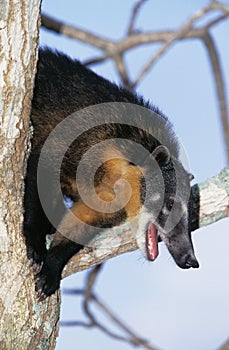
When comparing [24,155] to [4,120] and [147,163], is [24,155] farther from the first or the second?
[147,163]

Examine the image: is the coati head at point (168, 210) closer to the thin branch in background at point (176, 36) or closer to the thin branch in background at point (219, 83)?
the thin branch in background at point (219, 83)

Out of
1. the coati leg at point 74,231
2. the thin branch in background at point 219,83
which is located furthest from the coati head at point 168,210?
the thin branch in background at point 219,83

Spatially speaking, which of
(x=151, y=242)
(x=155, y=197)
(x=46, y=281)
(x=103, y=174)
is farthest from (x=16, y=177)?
(x=151, y=242)

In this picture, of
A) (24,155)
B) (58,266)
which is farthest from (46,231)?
(24,155)

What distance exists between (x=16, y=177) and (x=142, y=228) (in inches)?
48.0

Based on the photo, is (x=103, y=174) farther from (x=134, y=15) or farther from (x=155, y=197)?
(x=134, y=15)

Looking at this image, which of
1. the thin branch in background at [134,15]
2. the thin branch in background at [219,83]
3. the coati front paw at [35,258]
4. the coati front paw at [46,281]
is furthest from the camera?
the thin branch in background at [134,15]

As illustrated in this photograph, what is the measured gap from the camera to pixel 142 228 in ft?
15.0

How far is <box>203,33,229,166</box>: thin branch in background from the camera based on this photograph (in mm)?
4801

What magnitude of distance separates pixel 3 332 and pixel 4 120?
113cm

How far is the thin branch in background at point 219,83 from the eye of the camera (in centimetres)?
480

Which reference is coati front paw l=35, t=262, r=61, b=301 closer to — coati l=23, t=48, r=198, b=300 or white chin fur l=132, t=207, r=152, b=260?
coati l=23, t=48, r=198, b=300

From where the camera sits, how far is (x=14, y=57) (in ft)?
10.9

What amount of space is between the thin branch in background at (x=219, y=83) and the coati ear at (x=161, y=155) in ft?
1.64
